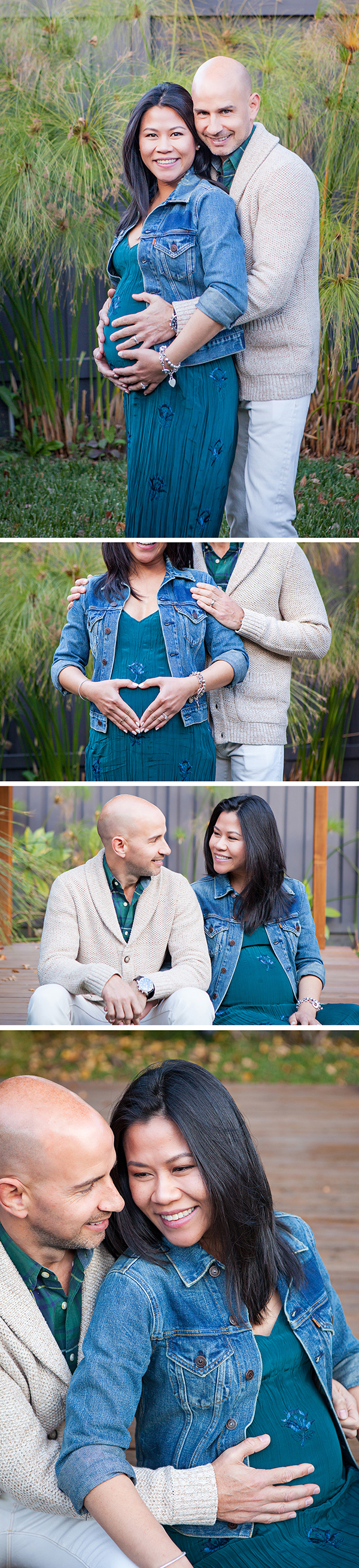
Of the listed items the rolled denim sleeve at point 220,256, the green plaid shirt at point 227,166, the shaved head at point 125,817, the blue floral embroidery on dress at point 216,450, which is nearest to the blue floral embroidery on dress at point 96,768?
the shaved head at point 125,817

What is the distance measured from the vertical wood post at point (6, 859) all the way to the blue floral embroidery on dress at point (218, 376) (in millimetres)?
799

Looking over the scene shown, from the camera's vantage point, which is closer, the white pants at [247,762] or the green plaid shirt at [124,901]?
the green plaid shirt at [124,901]

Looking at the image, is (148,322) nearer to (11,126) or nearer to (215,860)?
(11,126)

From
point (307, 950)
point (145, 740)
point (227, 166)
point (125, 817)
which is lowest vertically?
point (307, 950)

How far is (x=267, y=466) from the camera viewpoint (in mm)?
2143

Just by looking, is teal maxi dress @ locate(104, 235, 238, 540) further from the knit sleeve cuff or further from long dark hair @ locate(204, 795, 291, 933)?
the knit sleeve cuff

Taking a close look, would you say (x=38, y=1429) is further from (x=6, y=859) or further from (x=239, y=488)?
(x=239, y=488)

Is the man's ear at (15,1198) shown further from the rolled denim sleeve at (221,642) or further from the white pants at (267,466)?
the white pants at (267,466)

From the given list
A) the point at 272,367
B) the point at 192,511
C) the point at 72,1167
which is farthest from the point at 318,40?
the point at 72,1167

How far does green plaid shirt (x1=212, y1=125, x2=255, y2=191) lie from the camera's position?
1968 millimetres

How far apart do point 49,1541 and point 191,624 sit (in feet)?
4.37

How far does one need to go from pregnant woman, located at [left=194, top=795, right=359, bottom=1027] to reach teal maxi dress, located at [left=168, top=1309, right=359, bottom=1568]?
1.89ft

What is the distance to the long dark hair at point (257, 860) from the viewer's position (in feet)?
6.54

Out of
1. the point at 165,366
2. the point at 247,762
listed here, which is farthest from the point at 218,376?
the point at 247,762
